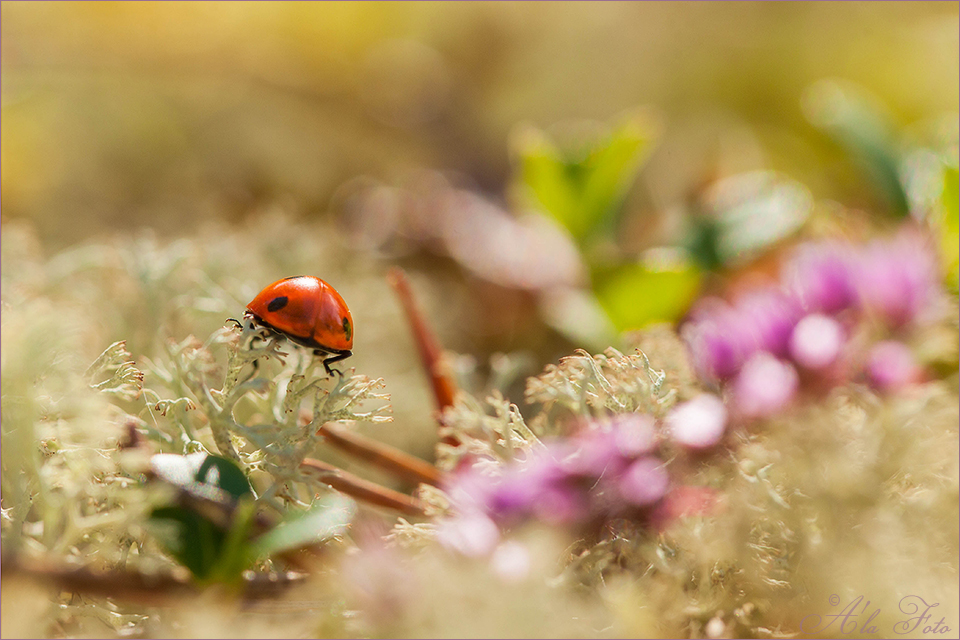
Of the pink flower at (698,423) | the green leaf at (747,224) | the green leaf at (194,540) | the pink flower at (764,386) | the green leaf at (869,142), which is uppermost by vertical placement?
the green leaf at (869,142)

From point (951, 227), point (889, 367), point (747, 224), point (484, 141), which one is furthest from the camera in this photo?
point (484, 141)

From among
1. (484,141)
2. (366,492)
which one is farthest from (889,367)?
(484,141)

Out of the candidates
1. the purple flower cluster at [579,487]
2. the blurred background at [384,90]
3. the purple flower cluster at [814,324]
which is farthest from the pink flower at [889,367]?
the blurred background at [384,90]

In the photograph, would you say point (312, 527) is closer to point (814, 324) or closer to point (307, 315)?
point (307, 315)

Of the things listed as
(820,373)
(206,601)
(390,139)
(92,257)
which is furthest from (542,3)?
(206,601)

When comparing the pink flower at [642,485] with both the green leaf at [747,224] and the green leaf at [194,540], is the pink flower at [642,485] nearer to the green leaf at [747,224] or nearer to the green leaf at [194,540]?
the green leaf at [194,540]

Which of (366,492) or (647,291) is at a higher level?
(647,291)
